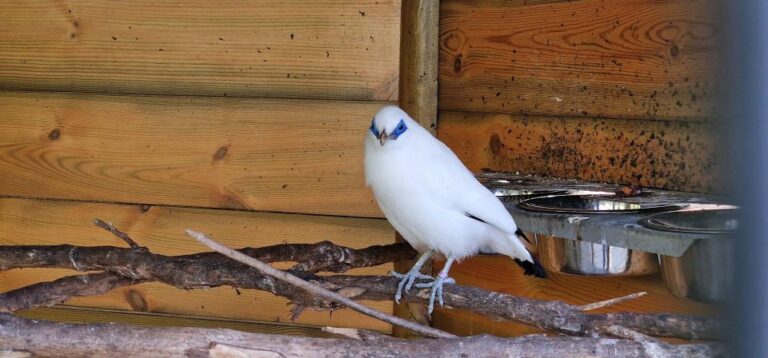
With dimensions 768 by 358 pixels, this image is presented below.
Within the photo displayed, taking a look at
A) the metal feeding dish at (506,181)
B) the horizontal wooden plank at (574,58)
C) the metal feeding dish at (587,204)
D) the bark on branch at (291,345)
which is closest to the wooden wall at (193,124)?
the horizontal wooden plank at (574,58)

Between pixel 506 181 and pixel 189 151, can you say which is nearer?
pixel 506 181

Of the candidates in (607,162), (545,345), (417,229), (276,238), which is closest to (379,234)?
(276,238)

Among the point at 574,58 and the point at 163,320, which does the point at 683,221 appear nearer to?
the point at 574,58

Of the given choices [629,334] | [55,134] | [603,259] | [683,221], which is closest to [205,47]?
[55,134]

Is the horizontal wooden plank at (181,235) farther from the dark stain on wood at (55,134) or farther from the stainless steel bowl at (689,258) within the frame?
the stainless steel bowl at (689,258)

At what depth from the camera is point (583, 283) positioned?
1.82m

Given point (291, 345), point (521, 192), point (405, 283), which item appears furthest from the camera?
point (521, 192)

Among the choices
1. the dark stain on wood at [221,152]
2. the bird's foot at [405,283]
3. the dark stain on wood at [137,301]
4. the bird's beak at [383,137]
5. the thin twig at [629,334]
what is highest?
the bird's beak at [383,137]

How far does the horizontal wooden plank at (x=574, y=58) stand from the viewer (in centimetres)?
162

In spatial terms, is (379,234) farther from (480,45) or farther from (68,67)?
(68,67)

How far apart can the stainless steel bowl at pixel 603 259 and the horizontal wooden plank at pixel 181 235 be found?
649 mm

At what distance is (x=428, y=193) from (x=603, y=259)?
1.15ft

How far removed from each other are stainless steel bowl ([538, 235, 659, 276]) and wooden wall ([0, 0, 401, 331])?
25.6 inches

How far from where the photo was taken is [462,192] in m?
1.67
